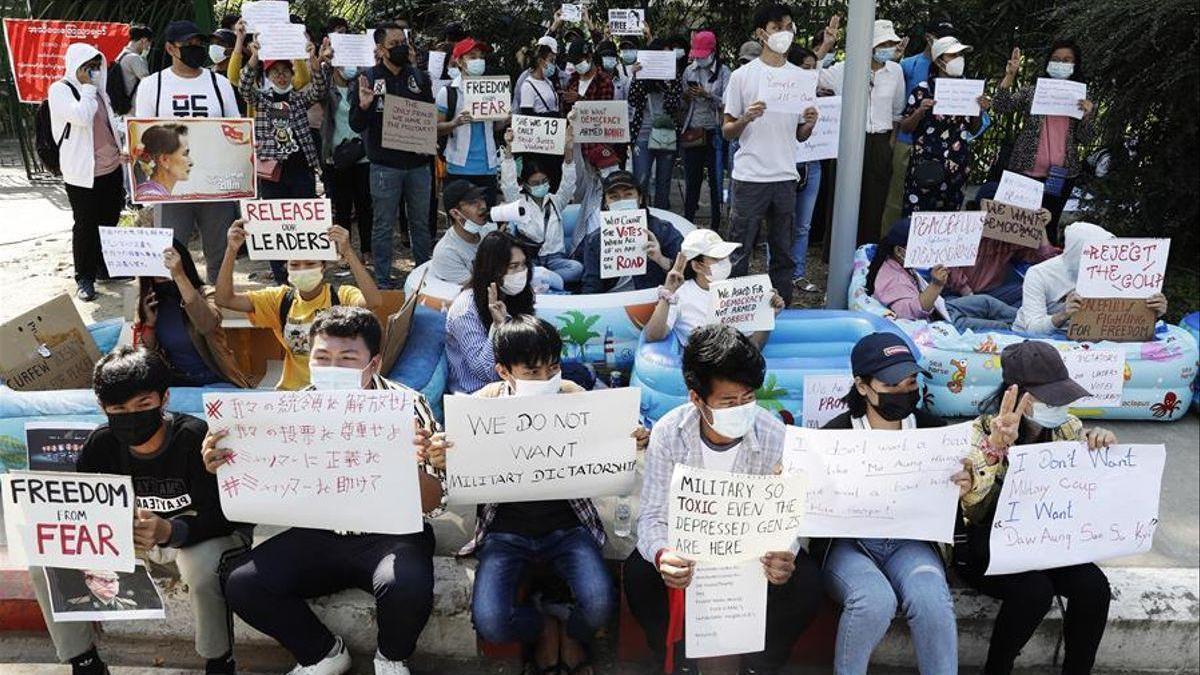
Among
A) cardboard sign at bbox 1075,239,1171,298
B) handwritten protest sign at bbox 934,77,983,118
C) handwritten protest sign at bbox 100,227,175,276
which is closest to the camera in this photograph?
handwritten protest sign at bbox 100,227,175,276

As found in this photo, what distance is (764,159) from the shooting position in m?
6.79

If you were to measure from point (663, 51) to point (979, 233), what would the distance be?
3.60 meters

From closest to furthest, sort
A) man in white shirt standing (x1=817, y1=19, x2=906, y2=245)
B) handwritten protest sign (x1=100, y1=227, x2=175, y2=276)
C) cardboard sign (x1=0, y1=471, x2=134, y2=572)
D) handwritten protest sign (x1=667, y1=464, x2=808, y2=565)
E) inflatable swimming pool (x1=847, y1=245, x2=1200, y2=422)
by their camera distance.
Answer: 1. handwritten protest sign (x1=667, y1=464, x2=808, y2=565)
2. cardboard sign (x1=0, y1=471, x2=134, y2=572)
3. handwritten protest sign (x1=100, y1=227, x2=175, y2=276)
4. inflatable swimming pool (x1=847, y1=245, x2=1200, y2=422)
5. man in white shirt standing (x1=817, y1=19, x2=906, y2=245)

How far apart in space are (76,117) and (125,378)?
4.55 m

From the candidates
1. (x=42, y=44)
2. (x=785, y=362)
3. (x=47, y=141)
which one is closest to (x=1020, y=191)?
(x=785, y=362)

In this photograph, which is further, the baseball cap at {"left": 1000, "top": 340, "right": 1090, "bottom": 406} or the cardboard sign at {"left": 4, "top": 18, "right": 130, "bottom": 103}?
the cardboard sign at {"left": 4, "top": 18, "right": 130, "bottom": 103}

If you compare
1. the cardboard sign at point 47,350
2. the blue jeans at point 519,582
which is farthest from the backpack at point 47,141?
the blue jeans at point 519,582

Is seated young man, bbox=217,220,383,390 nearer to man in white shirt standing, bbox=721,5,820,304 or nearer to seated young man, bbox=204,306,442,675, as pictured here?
seated young man, bbox=204,306,442,675

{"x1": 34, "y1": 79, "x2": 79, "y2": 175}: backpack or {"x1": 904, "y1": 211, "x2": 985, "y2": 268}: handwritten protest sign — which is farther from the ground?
{"x1": 34, "y1": 79, "x2": 79, "y2": 175}: backpack

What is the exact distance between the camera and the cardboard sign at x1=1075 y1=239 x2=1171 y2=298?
18.5 feet

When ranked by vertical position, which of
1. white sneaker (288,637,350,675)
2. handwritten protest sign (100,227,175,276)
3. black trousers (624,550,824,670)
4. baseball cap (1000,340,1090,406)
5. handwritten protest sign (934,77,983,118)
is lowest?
white sneaker (288,637,350,675)

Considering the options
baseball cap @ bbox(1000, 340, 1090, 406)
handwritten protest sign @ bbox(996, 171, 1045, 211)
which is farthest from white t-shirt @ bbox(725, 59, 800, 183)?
baseball cap @ bbox(1000, 340, 1090, 406)

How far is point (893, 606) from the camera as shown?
3.60 metres

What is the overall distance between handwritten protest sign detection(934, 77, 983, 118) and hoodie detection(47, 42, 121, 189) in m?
6.11
